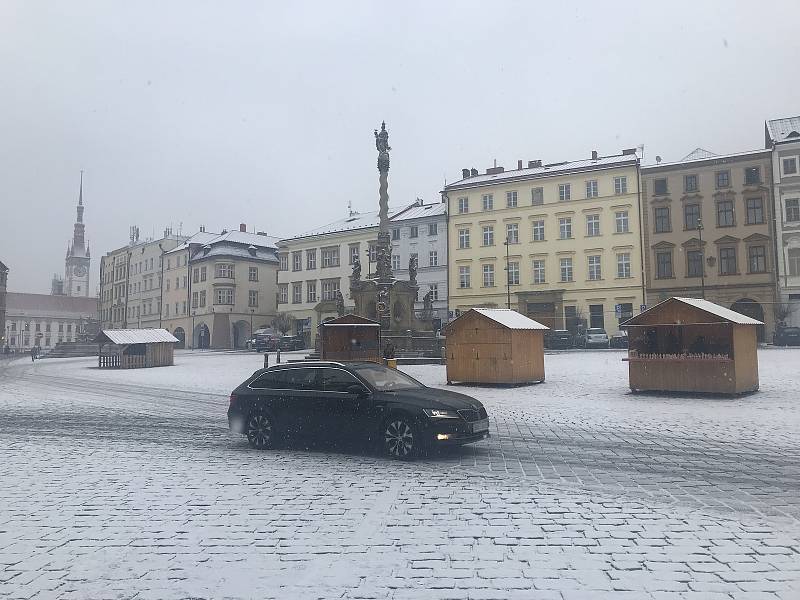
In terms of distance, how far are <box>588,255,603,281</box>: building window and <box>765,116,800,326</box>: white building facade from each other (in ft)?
41.5

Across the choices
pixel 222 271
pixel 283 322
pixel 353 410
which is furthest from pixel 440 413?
pixel 222 271

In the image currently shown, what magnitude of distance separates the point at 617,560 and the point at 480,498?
213cm

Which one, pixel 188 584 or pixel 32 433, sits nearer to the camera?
pixel 188 584

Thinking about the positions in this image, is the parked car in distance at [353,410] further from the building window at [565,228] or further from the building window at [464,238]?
the building window at [464,238]

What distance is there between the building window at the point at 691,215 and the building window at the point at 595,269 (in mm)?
7150

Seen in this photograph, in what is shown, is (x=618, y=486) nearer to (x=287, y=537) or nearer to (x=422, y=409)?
(x=422, y=409)

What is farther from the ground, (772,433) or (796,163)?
(796,163)

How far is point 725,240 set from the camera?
4784cm

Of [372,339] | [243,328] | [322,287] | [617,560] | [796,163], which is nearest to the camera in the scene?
[617,560]

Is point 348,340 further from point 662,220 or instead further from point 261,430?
point 662,220

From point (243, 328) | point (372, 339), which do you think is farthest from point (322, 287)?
point (372, 339)

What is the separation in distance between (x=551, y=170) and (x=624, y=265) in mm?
10416

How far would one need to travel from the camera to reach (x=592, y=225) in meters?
52.4

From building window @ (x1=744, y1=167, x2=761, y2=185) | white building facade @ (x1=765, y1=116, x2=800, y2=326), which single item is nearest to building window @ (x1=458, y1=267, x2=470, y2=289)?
building window @ (x1=744, y1=167, x2=761, y2=185)
